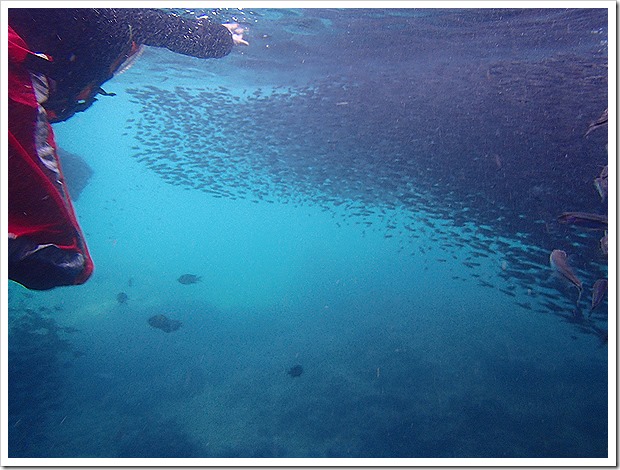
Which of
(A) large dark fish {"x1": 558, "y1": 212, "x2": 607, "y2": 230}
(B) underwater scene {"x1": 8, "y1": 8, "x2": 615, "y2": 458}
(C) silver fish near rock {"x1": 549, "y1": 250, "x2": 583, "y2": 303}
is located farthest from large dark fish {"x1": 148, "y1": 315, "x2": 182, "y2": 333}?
(A) large dark fish {"x1": 558, "y1": 212, "x2": 607, "y2": 230}

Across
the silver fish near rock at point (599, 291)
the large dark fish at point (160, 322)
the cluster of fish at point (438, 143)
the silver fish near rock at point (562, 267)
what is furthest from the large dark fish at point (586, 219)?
the large dark fish at point (160, 322)

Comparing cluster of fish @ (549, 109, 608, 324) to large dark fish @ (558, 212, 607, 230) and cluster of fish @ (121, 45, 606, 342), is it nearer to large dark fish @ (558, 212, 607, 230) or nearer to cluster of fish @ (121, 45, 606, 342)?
large dark fish @ (558, 212, 607, 230)

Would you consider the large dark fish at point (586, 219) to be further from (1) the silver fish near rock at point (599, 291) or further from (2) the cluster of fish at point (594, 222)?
(1) the silver fish near rock at point (599, 291)

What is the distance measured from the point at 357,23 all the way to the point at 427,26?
7.53ft

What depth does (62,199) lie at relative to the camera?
198 cm

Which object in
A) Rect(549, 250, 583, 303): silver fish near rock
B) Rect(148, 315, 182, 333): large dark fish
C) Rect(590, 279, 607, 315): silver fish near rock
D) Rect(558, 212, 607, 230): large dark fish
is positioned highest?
Rect(558, 212, 607, 230): large dark fish

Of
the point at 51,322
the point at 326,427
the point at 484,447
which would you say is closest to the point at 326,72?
the point at 326,427

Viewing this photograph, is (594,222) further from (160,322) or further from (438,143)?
(160,322)

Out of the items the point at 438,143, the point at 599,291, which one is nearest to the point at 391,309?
the point at 438,143

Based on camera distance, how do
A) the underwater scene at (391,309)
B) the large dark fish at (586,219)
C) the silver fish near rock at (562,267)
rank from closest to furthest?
1. the large dark fish at (586,219)
2. the silver fish near rock at (562,267)
3. the underwater scene at (391,309)

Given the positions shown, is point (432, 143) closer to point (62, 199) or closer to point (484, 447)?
point (484, 447)

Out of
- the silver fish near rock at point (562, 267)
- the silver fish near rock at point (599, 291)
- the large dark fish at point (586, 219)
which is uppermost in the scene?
the large dark fish at point (586, 219)

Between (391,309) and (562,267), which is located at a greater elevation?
(562,267)

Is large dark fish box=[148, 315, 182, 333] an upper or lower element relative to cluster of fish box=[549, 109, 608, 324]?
lower
